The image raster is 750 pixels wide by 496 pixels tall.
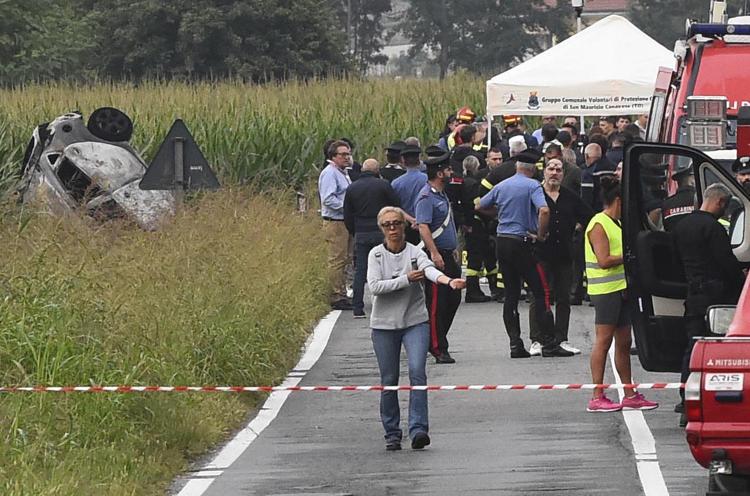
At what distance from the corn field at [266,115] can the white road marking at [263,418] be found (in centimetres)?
571

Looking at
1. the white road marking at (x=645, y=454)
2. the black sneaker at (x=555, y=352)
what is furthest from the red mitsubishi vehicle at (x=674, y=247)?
the black sneaker at (x=555, y=352)

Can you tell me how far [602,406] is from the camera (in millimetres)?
13422

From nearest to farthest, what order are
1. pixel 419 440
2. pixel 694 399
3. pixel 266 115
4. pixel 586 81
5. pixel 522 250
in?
pixel 694 399 → pixel 419 440 → pixel 522 250 → pixel 586 81 → pixel 266 115

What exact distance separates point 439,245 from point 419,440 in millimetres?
4840

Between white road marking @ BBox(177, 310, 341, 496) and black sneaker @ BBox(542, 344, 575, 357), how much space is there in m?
2.02

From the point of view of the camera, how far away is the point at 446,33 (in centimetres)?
10419

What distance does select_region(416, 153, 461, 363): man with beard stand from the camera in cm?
1630

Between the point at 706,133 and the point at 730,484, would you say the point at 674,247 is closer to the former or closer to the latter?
the point at 730,484

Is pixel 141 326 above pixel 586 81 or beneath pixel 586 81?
above

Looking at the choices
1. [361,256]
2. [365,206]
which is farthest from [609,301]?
[361,256]

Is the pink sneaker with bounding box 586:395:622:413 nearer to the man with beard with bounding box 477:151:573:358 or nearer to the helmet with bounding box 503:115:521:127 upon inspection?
the man with beard with bounding box 477:151:573:358

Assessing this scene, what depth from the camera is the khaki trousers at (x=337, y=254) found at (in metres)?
21.0

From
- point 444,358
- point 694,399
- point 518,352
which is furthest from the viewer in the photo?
point 518,352

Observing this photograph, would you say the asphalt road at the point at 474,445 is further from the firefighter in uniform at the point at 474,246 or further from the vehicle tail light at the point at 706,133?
the firefighter in uniform at the point at 474,246
